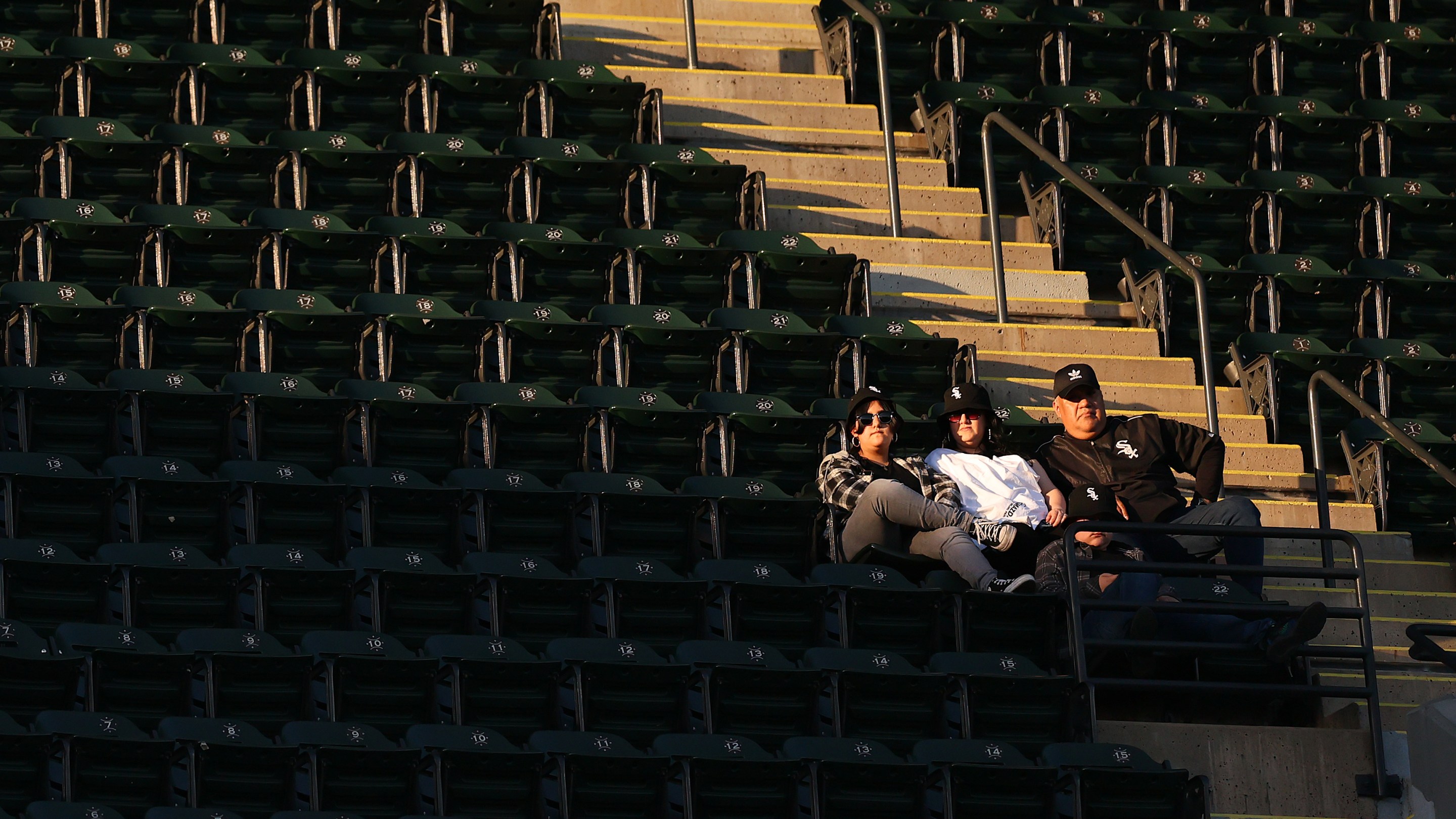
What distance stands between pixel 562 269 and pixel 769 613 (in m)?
Result: 2.74

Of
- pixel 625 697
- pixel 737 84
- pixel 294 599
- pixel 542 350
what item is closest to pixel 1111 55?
pixel 737 84

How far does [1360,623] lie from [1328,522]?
1.27 meters

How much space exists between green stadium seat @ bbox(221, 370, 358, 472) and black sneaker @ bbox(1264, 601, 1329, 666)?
3.87 metres

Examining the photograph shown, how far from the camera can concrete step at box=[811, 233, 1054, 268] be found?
1147 centimetres

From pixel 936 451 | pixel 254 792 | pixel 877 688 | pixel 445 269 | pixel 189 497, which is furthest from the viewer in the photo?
pixel 445 269

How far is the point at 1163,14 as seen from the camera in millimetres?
13602

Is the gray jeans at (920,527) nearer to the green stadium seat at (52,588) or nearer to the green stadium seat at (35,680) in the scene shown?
the green stadium seat at (52,588)

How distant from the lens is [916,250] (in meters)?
11.5

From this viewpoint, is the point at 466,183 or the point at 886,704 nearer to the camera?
the point at 886,704

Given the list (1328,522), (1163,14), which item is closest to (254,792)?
(1328,522)

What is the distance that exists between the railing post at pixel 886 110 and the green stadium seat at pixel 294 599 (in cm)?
455

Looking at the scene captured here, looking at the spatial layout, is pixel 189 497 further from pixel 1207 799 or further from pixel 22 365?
pixel 1207 799

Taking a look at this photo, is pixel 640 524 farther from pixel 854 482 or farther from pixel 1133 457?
pixel 1133 457

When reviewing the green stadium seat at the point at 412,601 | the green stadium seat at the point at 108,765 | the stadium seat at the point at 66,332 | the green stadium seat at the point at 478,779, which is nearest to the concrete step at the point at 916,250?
the stadium seat at the point at 66,332
